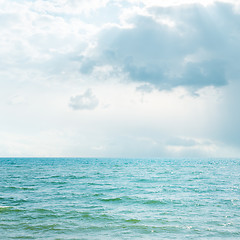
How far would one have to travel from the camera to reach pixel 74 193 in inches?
1337

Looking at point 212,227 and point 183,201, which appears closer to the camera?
point 212,227

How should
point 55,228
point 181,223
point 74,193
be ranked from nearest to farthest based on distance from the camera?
1. point 55,228
2. point 181,223
3. point 74,193

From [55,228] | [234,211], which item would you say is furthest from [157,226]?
[234,211]

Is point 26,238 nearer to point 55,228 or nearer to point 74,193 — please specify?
point 55,228

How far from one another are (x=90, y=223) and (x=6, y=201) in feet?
42.5

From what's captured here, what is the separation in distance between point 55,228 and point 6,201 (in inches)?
494

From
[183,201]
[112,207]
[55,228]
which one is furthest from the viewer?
[183,201]

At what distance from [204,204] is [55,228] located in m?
15.1

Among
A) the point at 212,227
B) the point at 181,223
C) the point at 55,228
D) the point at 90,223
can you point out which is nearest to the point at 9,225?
the point at 55,228

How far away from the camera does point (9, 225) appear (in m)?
19.4

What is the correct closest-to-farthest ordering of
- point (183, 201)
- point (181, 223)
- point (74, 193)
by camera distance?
1. point (181, 223)
2. point (183, 201)
3. point (74, 193)

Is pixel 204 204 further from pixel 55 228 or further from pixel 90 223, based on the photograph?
pixel 55 228

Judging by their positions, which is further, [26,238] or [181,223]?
[181,223]

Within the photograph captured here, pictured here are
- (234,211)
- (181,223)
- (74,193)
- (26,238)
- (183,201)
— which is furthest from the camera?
(74,193)
